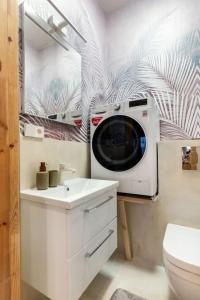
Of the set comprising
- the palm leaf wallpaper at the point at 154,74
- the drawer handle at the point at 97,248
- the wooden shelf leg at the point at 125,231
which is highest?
the palm leaf wallpaper at the point at 154,74

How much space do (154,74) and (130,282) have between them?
1.90m

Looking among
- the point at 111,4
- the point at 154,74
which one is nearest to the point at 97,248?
the point at 154,74

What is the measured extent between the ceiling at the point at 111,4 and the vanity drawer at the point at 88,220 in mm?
2081

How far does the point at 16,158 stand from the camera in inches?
32.7

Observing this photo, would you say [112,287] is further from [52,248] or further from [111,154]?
[111,154]

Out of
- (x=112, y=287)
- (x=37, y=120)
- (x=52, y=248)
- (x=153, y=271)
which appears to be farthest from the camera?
(x=153, y=271)

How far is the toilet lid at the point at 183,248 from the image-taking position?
3.22 ft

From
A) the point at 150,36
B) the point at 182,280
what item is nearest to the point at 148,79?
the point at 150,36

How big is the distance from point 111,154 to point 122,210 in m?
0.54

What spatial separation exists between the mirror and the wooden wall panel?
380mm

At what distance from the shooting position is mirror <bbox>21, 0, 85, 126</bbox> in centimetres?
122

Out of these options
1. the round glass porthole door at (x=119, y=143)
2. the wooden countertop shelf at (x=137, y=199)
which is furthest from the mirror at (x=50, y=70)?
the wooden countertop shelf at (x=137, y=199)

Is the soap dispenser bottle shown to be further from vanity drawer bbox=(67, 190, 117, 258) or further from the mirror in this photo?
the mirror

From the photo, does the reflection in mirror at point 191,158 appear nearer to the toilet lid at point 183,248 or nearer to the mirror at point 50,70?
the toilet lid at point 183,248
